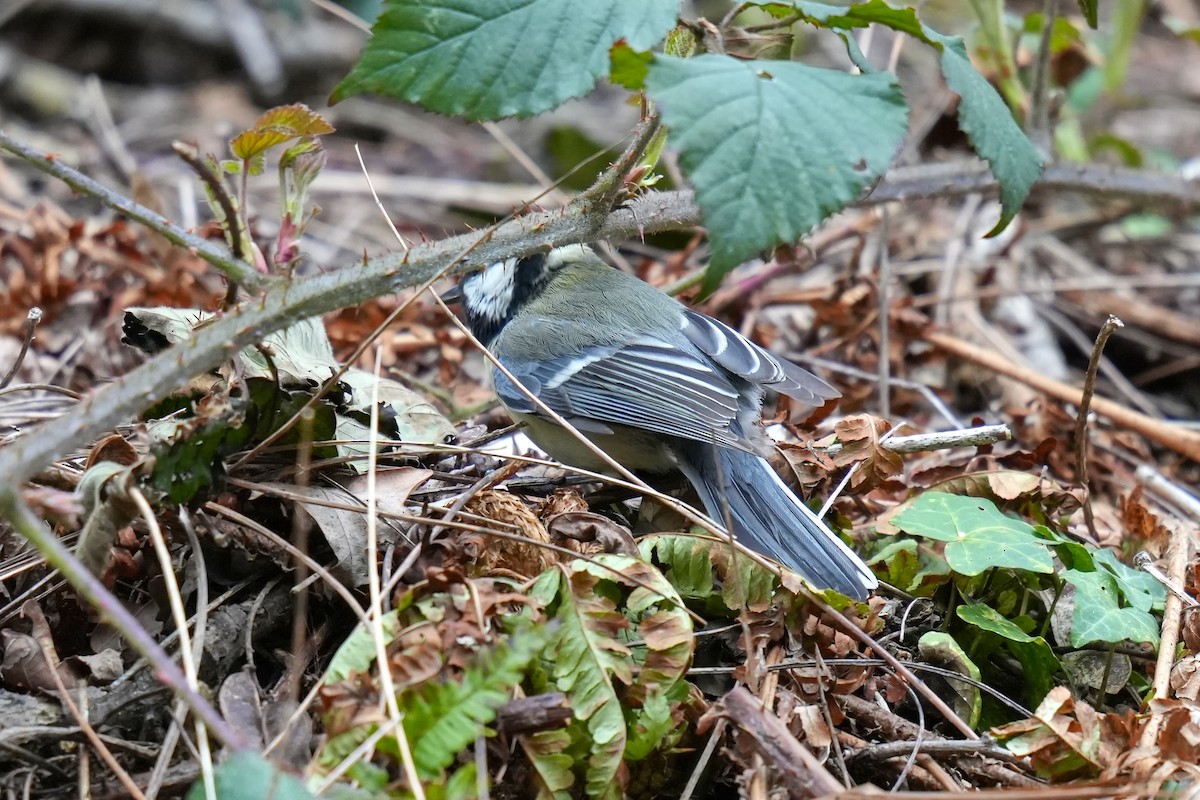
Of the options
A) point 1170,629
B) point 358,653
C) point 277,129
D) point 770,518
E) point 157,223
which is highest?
point 277,129

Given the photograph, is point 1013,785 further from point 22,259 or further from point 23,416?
point 22,259

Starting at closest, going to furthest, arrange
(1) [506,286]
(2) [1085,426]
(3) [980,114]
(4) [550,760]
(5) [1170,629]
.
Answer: (4) [550,760], (3) [980,114], (5) [1170,629], (2) [1085,426], (1) [506,286]

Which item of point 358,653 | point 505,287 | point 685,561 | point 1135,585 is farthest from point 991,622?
point 505,287

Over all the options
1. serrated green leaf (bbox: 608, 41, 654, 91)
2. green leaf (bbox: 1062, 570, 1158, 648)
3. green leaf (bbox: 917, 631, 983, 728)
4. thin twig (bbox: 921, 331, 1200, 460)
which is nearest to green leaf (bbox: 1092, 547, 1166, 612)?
green leaf (bbox: 1062, 570, 1158, 648)

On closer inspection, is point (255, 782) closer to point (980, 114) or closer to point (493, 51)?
point (493, 51)

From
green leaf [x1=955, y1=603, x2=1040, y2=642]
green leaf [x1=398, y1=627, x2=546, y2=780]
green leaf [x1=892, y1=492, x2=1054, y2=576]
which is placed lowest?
green leaf [x1=955, y1=603, x2=1040, y2=642]

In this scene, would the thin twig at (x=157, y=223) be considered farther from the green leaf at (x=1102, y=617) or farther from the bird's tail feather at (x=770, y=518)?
the green leaf at (x=1102, y=617)

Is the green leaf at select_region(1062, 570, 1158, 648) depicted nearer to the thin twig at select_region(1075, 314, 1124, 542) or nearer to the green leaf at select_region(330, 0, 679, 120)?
the thin twig at select_region(1075, 314, 1124, 542)

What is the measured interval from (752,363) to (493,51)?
123 centimetres

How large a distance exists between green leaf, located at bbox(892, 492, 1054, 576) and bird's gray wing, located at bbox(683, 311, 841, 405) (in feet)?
1.39

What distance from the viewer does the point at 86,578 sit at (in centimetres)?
136

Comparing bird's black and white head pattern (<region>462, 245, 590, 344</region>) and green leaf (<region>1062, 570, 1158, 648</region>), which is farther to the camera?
bird's black and white head pattern (<region>462, 245, 590, 344</region>)

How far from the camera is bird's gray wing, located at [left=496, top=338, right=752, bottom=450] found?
96.9 inches

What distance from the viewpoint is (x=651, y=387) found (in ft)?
8.57
